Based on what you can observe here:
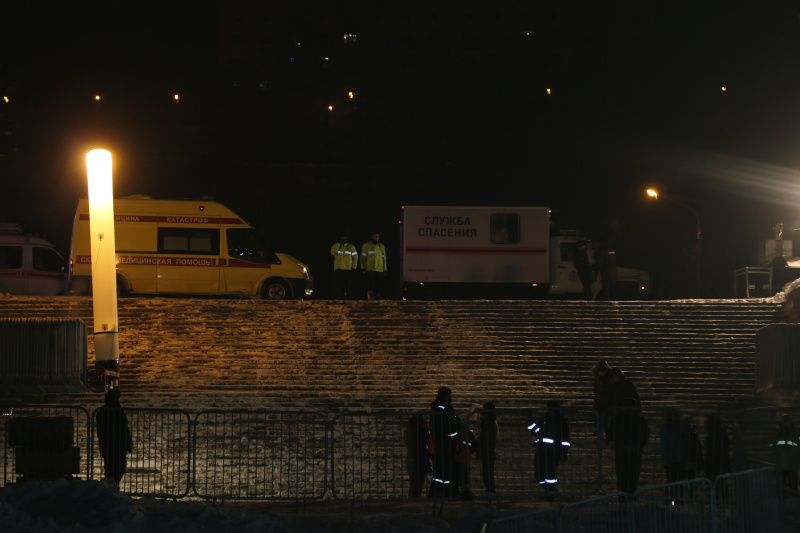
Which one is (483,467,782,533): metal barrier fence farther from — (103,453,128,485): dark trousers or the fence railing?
(103,453,128,485): dark trousers

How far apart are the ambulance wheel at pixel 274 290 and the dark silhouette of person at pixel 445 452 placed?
13.8 m

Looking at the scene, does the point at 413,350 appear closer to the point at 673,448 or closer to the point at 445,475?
the point at 445,475

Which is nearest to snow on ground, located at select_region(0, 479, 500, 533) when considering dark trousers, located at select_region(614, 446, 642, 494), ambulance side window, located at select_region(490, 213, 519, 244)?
dark trousers, located at select_region(614, 446, 642, 494)

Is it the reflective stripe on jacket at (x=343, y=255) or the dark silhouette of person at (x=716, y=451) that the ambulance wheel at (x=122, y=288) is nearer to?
the reflective stripe on jacket at (x=343, y=255)

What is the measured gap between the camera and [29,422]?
1070 centimetres

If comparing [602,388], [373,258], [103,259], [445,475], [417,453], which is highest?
[373,258]

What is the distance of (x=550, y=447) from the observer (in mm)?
10938

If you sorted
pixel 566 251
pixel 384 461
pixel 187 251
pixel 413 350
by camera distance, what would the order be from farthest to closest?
pixel 566 251
pixel 187 251
pixel 413 350
pixel 384 461

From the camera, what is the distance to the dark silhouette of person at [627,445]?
10930mm

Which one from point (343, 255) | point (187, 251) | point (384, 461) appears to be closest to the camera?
point (384, 461)

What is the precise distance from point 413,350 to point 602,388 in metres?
6.39

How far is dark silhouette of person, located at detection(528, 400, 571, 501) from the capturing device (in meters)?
10.9

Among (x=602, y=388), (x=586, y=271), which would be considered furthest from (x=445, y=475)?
(x=586, y=271)

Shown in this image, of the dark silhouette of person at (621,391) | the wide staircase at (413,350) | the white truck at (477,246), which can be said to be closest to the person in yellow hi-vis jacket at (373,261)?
the white truck at (477,246)
